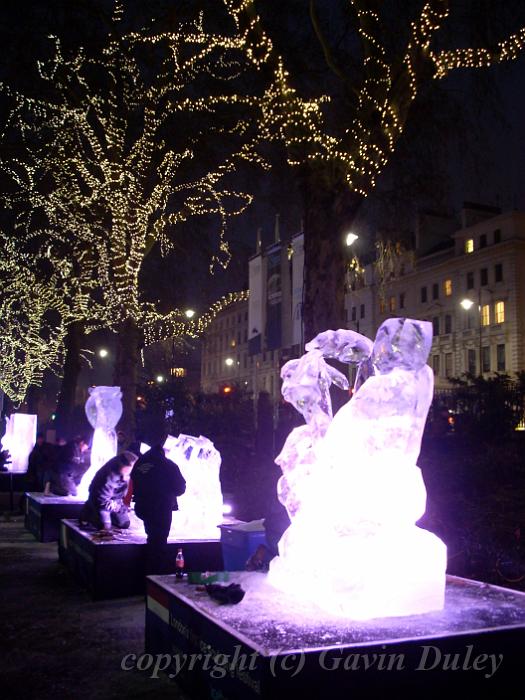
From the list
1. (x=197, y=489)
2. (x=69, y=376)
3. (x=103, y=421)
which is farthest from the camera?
(x=69, y=376)

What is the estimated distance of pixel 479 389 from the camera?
2242 centimetres

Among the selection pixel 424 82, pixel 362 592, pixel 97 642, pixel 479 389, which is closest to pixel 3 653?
pixel 97 642

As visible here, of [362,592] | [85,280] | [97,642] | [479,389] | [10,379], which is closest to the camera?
[362,592]

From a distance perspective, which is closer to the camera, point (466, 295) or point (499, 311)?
point (499, 311)

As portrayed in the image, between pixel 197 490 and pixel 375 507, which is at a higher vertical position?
pixel 375 507

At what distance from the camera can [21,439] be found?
24844mm

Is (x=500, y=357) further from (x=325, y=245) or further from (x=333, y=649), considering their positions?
(x=333, y=649)

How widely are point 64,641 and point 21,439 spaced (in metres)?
18.3

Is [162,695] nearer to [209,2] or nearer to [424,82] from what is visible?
[424,82]

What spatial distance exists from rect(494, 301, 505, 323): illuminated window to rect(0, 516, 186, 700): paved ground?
49563 millimetres

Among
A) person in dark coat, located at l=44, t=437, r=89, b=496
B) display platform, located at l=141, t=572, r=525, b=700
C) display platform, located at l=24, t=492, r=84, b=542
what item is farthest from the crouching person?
person in dark coat, located at l=44, t=437, r=89, b=496

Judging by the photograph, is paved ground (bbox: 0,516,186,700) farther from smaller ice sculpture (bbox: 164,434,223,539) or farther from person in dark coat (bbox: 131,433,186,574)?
smaller ice sculpture (bbox: 164,434,223,539)

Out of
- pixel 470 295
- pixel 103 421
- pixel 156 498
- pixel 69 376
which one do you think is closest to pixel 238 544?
A: pixel 156 498

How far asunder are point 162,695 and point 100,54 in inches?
565
